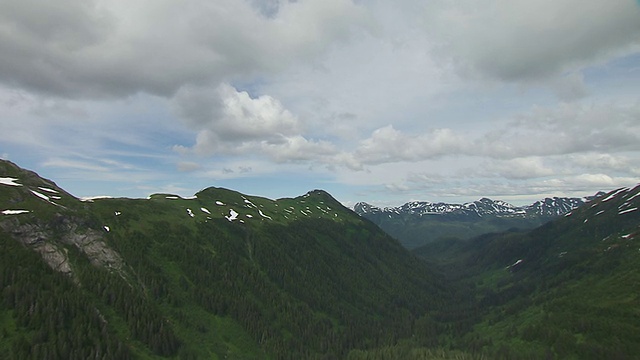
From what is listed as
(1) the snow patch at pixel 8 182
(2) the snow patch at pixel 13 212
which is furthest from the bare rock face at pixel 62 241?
(1) the snow patch at pixel 8 182

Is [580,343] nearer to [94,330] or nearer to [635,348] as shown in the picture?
[635,348]

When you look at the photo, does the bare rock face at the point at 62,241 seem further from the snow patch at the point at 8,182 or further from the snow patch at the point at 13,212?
the snow patch at the point at 8,182

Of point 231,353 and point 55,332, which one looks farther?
point 231,353

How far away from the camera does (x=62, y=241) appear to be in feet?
581

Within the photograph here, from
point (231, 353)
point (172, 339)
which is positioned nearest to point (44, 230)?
point (172, 339)

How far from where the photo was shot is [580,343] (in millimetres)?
193750

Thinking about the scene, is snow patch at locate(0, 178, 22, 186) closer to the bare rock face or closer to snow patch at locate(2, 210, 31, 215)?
snow patch at locate(2, 210, 31, 215)

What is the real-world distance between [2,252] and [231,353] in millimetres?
115035

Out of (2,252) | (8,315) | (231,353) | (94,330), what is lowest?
(231,353)

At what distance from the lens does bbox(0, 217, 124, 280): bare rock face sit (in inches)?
6403

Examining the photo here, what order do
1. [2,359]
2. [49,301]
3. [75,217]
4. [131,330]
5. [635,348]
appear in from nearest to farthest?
[2,359] → [49,301] → [131,330] → [635,348] → [75,217]

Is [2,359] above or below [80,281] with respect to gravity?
below

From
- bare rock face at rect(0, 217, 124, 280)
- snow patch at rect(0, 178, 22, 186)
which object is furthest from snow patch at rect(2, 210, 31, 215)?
snow patch at rect(0, 178, 22, 186)

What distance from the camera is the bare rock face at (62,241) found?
534 feet
